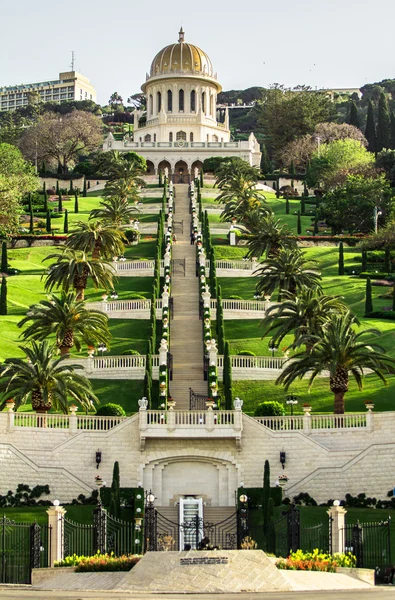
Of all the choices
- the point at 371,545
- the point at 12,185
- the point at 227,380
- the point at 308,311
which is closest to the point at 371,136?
the point at 12,185

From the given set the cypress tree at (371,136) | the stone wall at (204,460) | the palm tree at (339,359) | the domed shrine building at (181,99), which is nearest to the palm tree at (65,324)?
the stone wall at (204,460)

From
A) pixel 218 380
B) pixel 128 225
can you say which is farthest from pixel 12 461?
pixel 128 225

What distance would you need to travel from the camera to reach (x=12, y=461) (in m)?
52.0

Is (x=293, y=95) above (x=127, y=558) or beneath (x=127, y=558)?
above

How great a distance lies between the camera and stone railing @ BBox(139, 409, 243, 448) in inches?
2071

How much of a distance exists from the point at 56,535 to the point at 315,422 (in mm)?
15331

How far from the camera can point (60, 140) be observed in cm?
15962

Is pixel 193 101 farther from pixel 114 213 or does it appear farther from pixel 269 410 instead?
pixel 269 410

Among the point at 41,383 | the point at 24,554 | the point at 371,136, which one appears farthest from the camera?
the point at 371,136

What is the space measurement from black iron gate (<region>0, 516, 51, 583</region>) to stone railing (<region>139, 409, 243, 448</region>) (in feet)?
31.3

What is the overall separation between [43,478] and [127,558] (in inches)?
585

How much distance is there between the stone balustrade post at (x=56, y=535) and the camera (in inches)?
1617

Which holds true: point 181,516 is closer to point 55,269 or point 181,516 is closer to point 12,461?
point 12,461

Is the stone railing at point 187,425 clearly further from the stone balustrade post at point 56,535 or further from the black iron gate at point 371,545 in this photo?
the stone balustrade post at point 56,535
